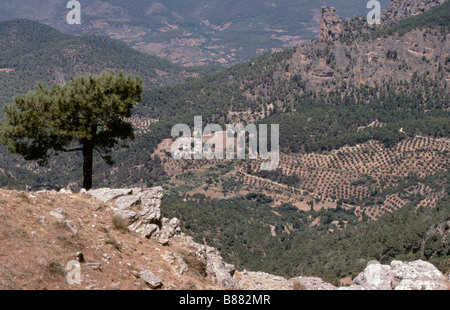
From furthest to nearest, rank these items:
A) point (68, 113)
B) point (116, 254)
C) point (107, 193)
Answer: point (68, 113) < point (107, 193) < point (116, 254)

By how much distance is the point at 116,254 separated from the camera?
49.5 ft

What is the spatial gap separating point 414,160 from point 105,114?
104 m

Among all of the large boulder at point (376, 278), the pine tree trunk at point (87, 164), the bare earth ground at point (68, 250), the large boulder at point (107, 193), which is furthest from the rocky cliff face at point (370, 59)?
the bare earth ground at point (68, 250)

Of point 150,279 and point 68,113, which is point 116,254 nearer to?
point 150,279

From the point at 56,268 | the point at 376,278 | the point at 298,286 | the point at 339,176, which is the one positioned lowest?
the point at 339,176

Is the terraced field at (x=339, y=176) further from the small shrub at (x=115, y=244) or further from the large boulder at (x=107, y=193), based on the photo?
the small shrub at (x=115, y=244)

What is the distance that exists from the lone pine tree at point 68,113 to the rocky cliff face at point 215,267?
18.1 feet

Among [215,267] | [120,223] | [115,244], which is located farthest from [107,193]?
[215,267]

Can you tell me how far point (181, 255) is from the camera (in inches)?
673

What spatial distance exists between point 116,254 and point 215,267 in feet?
15.3

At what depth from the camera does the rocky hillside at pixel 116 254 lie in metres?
13.0

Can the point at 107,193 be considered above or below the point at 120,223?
above
